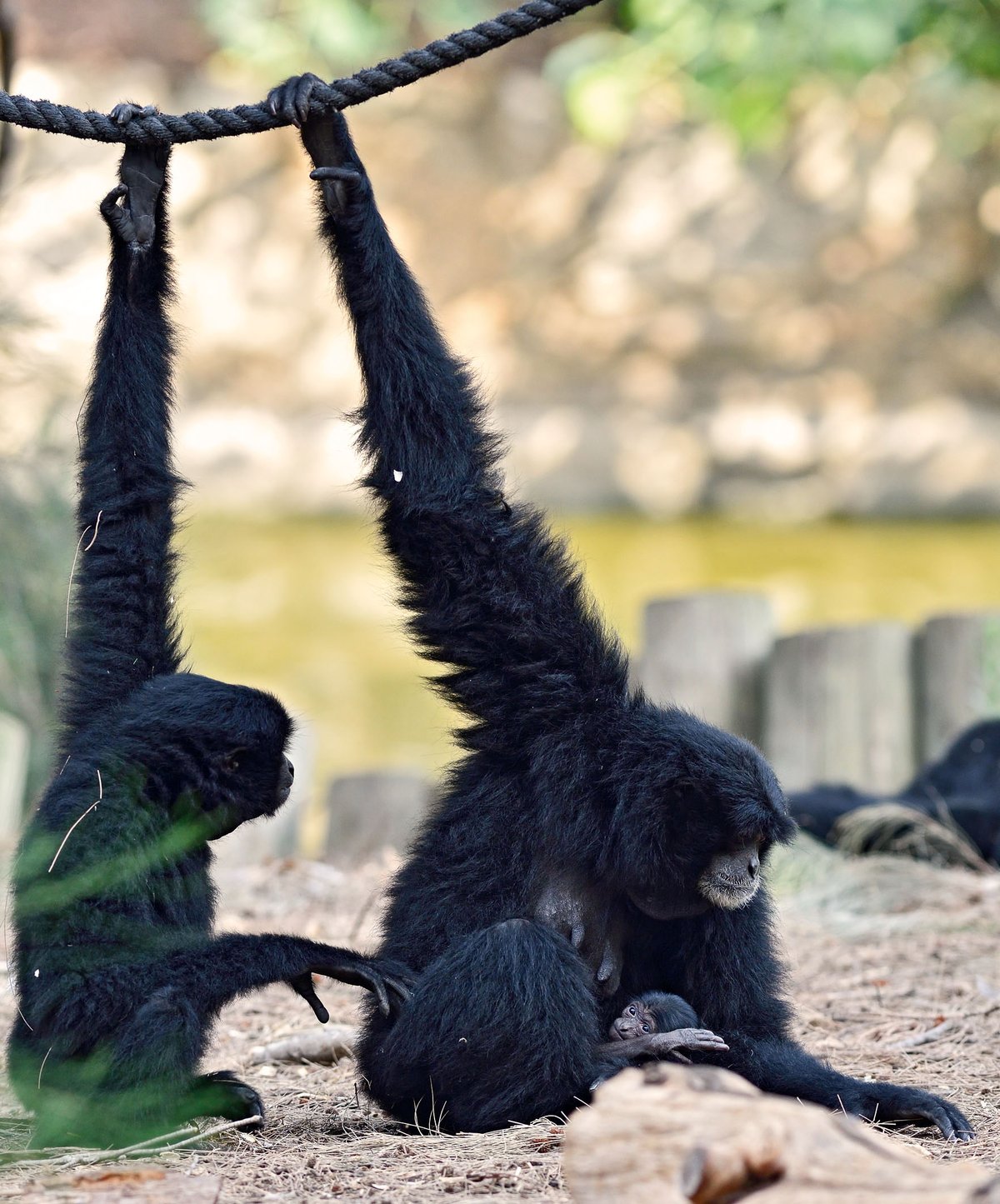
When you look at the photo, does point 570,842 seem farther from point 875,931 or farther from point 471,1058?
point 875,931

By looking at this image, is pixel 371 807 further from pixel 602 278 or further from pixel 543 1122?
pixel 602 278

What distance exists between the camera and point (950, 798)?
29.0 ft

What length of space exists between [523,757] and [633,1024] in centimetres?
86

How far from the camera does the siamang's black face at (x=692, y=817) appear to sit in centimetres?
414

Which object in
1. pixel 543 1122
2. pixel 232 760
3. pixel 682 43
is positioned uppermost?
pixel 682 43

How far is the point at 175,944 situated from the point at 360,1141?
750 mm

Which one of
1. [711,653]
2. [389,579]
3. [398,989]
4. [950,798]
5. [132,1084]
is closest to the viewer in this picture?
[132,1084]

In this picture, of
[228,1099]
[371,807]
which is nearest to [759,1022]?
[228,1099]

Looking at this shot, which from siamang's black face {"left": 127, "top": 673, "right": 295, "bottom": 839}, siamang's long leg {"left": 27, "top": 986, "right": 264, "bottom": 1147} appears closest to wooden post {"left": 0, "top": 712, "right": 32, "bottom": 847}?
siamang's black face {"left": 127, "top": 673, "right": 295, "bottom": 839}

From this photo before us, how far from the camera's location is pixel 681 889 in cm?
421

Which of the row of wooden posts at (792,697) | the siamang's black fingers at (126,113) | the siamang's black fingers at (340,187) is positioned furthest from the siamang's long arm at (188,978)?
the row of wooden posts at (792,697)

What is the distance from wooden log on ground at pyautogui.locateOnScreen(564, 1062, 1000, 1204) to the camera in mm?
2389

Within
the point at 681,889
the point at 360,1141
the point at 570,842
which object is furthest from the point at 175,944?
the point at 681,889

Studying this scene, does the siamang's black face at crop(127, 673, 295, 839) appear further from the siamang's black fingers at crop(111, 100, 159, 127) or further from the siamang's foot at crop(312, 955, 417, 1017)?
the siamang's black fingers at crop(111, 100, 159, 127)
